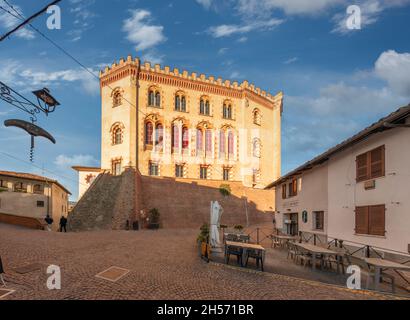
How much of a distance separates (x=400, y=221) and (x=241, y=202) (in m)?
27.1

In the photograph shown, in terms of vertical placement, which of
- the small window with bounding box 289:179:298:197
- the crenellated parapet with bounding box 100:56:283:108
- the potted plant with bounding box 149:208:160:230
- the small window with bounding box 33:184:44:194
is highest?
the crenellated parapet with bounding box 100:56:283:108

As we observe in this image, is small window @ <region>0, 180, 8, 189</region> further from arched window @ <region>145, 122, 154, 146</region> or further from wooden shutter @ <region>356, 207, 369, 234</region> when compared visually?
wooden shutter @ <region>356, 207, 369, 234</region>

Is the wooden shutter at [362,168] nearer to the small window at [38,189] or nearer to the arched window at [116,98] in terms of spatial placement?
the arched window at [116,98]

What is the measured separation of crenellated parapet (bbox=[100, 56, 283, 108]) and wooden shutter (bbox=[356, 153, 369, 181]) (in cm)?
3086

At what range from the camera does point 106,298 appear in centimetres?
652

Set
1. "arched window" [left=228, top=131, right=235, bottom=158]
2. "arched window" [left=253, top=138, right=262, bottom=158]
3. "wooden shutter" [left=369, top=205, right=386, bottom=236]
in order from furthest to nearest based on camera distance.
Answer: "arched window" [left=253, top=138, right=262, bottom=158] < "arched window" [left=228, top=131, right=235, bottom=158] < "wooden shutter" [left=369, top=205, right=386, bottom=236]

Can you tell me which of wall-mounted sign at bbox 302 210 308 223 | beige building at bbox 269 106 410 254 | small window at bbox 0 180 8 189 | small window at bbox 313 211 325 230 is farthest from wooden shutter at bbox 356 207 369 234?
small window at bbox 0 180 8 189

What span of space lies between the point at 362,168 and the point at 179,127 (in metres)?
29.3

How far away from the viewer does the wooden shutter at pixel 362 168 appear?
38.3 feet

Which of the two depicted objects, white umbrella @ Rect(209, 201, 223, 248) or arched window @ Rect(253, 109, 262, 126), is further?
arched window @ Rect(253, 109, 262, 126)

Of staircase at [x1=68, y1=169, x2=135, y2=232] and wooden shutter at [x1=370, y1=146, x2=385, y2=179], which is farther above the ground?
wooden shutter at [x1=370, y1=146, x2=385, y2=179]

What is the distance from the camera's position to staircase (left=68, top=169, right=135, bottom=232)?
995 inches

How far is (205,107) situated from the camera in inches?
1626
